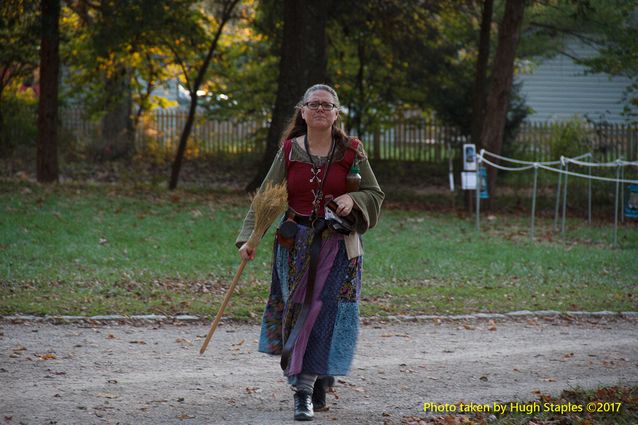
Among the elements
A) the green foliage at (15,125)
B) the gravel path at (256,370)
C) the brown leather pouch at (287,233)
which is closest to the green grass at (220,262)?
the gravel path at (256,370)

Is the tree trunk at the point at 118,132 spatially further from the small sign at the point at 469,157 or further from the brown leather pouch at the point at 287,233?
the brown leather pouch at the point at 287,233

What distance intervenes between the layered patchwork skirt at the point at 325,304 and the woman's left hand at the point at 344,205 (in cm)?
21

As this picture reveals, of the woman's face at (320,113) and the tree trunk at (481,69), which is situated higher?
the tree trunk at (481,69)

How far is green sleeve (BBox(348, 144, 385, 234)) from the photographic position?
650 cm

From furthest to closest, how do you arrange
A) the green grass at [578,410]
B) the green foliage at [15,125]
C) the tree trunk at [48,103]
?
the green foliage at [15,125]
the tree trunk at [48,103]
the green grass at [578,410]

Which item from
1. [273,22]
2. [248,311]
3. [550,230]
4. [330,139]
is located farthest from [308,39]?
[330,139]

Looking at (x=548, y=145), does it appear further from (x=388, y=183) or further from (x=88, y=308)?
(x=88, y=308)

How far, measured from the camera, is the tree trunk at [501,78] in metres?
20.8

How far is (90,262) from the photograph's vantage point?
41.6 feet

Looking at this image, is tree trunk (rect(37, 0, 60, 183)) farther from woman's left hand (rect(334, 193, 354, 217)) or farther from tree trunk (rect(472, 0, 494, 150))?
woman's left hand (rect(334, 193, 354, 217))

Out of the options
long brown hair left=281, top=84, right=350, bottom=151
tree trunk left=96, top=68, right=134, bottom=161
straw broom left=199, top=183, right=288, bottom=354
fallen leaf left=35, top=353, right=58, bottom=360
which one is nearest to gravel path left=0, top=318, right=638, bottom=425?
fallen leaf left=35, top=353, right=58, bottom=360

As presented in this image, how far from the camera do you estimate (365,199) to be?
21.5 ft

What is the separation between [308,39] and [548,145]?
9.35m

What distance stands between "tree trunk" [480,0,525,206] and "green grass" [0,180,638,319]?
8.27 feet
